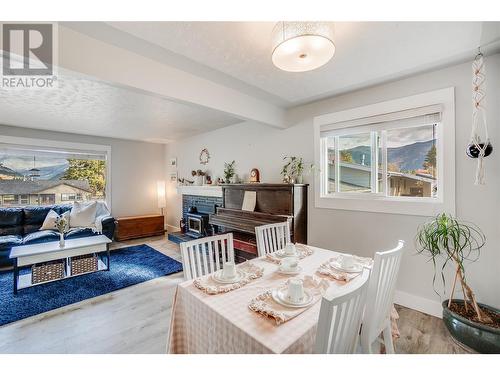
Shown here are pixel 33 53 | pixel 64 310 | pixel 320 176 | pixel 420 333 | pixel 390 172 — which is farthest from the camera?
pixel 320 176

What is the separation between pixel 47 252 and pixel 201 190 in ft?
8.37

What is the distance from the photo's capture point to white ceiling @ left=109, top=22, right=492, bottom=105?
1.53 meters

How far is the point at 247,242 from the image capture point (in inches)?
134

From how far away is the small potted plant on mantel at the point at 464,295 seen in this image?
162 centimetres

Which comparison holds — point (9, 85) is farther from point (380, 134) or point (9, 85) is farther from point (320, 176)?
point (380, 134)

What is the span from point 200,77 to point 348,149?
78.1 inches

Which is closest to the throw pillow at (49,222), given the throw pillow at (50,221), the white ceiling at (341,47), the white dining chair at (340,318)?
the throw pillow at (50,221)

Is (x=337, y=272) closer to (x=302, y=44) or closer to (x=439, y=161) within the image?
(x=302, y=44)

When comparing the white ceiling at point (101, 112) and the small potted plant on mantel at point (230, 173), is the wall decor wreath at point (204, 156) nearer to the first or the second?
the white ceiling at point (101, 112)

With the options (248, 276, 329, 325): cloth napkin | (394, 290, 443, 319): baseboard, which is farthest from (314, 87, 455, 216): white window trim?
(248, 276, 329, 325): cloth napkin

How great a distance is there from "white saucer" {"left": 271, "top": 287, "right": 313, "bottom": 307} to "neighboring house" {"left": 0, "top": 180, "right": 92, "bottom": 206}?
5410 millimetres

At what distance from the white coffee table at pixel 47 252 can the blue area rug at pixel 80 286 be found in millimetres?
133

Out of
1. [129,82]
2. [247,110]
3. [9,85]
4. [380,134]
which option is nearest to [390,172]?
[380,134]

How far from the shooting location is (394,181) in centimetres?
257
